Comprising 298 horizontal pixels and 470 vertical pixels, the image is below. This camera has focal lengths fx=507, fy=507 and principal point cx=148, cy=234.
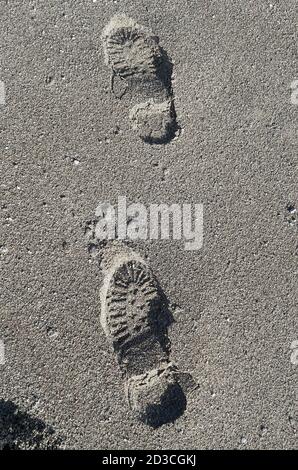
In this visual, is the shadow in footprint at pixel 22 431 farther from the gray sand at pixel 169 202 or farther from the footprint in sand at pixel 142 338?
the footprint in sand at pixel 142 338

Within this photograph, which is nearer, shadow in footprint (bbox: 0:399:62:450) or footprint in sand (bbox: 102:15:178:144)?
shadow in footprint (bbox: 0:399:62:450)

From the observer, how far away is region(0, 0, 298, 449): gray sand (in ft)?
8.89

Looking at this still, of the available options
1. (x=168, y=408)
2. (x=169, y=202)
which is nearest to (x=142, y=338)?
(x=168, y=408)

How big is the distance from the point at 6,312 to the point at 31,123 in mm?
1023

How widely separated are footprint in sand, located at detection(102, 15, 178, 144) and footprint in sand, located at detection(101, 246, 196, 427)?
0.71 metres

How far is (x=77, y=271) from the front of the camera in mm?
2723

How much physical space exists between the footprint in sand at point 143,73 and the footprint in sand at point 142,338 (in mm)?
709

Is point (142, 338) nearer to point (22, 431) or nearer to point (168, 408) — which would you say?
point (168, 408)

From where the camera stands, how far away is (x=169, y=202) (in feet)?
9.12

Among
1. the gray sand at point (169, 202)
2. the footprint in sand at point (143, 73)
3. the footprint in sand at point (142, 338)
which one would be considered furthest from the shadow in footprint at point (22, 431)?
the footprint in sand at point (143, 73)

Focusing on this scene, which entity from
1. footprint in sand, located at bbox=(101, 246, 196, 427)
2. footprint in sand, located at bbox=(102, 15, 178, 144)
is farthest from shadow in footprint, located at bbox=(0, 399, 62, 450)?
footprint in sand, located at bbox=(102, 15, 178, 144)

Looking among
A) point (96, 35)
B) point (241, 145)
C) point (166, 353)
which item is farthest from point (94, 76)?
point (166, 353)

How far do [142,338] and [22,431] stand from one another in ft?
2.58

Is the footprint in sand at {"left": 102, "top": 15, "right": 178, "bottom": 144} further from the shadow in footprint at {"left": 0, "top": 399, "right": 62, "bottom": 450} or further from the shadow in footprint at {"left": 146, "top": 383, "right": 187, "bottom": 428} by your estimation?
the shadow in footprint at {"left": 0, "top": 399, "right": 62, "bottom": 450}
